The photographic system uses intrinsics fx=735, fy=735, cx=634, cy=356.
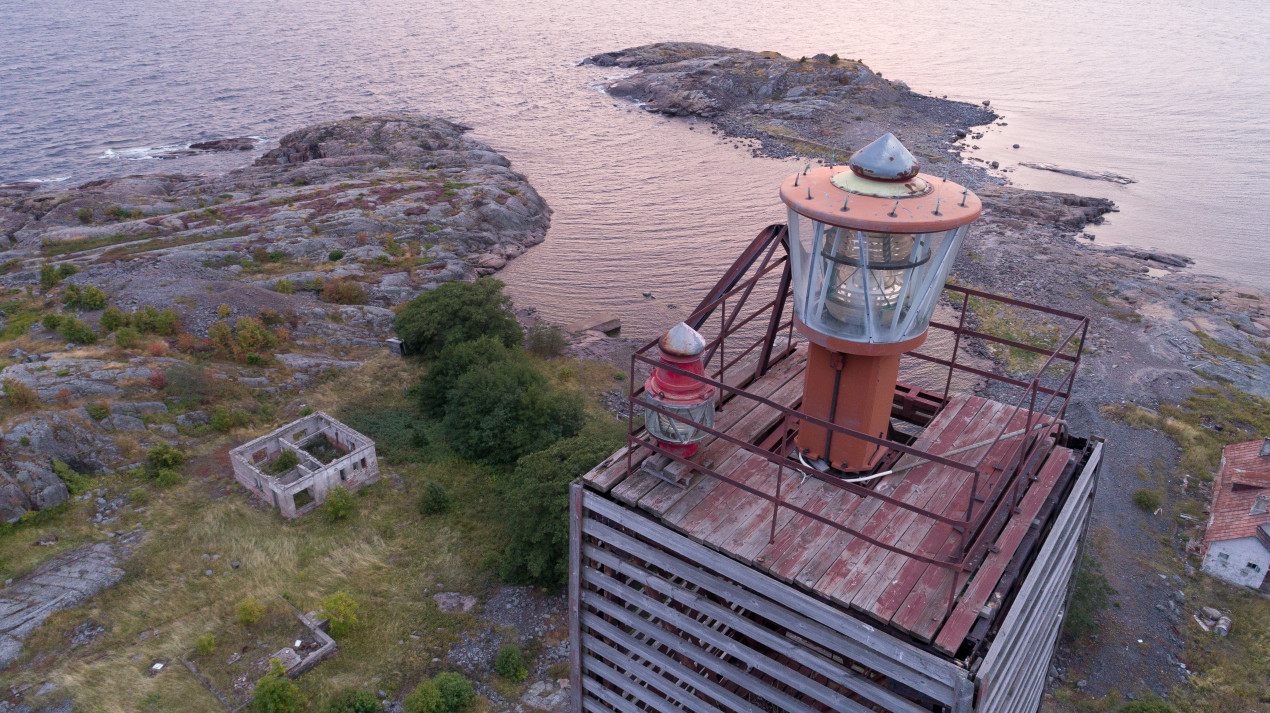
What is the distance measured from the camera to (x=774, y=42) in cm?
8788

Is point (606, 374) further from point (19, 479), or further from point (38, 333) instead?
point (38, 333)

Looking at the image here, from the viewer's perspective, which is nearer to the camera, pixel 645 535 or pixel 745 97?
pixel 645 535

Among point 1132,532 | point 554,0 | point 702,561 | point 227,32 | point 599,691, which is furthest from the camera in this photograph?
point 554,0

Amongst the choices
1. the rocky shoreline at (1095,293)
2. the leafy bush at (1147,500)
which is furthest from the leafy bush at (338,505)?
the leafy bush at (1147,500)

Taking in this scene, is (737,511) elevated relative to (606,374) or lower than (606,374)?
elevated

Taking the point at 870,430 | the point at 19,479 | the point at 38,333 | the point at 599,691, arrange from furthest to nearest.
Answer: the point at 38,333
the point at 19,479
the point at 599,691
the point at 870,430

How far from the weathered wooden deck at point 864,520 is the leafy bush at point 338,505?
45.0 feet

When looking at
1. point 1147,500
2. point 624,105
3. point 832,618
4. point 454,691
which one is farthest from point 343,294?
point 624,105

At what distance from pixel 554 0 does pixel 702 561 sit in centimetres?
13273

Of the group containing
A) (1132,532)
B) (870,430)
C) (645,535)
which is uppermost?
(870,430)

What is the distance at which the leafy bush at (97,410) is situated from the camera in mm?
21141

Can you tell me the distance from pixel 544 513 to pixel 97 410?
1411 centimetres

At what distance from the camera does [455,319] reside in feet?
87.2

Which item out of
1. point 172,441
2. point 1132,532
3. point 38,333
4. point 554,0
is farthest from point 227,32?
point 1132,532
